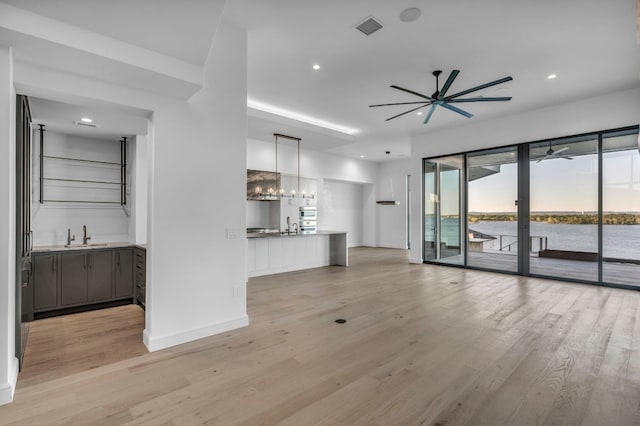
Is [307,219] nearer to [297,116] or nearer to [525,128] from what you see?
[297,116]

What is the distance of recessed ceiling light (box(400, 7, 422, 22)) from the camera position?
10.7 feet

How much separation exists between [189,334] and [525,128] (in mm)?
7418

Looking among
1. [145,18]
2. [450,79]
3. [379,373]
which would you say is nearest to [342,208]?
[450,79]

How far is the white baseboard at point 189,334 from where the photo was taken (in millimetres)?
2943

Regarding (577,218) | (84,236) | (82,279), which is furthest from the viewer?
(577,218)

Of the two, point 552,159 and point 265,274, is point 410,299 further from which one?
point 552,159

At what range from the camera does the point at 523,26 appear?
3588mm

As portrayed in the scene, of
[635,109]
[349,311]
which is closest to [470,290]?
[349,311]

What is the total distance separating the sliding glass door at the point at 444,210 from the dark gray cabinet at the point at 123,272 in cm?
681

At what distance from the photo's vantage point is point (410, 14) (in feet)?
11.0

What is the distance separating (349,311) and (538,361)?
82.9 inches

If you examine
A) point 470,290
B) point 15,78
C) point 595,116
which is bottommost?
point 470,290

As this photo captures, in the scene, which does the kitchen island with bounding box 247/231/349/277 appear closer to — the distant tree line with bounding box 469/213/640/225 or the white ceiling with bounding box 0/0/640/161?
the white ceiling with bounding box 0/0/640/161

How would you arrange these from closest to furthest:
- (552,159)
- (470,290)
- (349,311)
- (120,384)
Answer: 1. (120,384)
2. (349,311)
3. (470,290)
4. (552,159)
